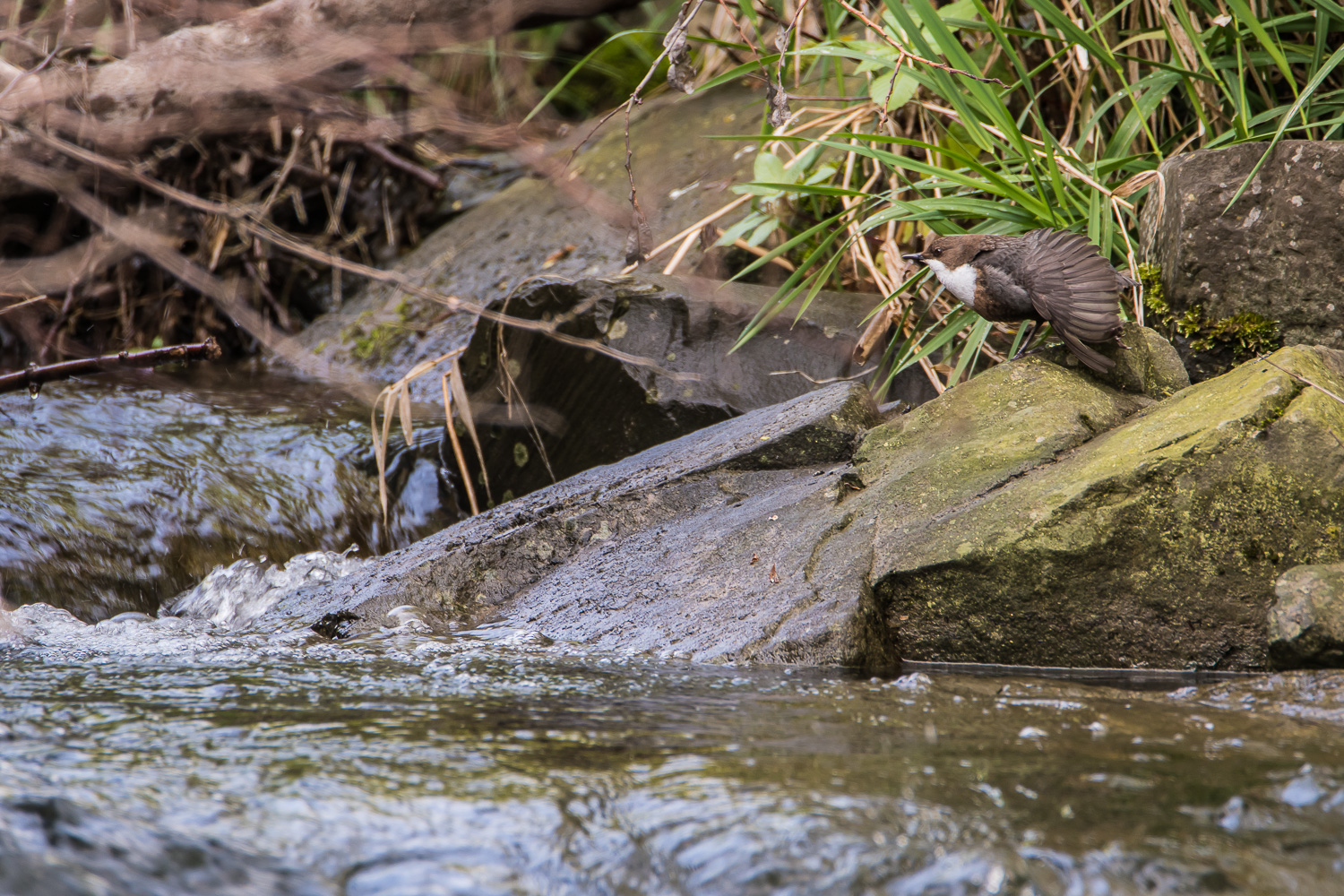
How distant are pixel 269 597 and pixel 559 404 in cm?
125

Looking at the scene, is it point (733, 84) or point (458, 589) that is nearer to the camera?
point (458, 589)

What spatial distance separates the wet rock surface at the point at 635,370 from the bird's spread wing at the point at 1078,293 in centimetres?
120

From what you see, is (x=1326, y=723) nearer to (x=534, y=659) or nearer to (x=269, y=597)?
(x=534, y=659)

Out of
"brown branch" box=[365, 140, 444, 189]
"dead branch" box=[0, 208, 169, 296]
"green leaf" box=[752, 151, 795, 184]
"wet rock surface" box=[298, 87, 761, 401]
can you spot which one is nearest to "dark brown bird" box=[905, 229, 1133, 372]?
"green leaf" box=[752, 151, 795, 184]

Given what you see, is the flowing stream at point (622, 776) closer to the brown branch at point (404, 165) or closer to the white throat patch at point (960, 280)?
the white throat patch at point (960, 280)

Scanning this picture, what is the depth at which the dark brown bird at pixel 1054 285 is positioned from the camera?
2625 millimetres

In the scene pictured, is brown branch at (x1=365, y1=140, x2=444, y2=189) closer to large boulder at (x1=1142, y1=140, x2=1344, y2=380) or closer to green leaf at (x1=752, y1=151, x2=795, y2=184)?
green leaf at (x1=752, y1=151, x2=795, y2=184)

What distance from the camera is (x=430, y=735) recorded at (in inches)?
72.6

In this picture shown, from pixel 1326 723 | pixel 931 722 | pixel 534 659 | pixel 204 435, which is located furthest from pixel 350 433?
pixel 1326 723

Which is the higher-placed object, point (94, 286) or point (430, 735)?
point (94, 286)

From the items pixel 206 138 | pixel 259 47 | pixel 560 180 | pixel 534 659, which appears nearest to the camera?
pixel 560 180

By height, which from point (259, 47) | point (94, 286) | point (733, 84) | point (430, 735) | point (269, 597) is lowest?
point (269, 597)

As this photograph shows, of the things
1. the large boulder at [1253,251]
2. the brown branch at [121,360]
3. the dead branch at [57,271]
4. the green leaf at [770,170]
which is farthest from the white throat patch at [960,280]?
the dead branch at [57,271]

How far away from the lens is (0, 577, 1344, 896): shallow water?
4.52 ft
